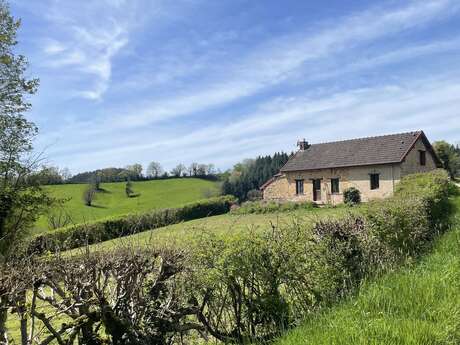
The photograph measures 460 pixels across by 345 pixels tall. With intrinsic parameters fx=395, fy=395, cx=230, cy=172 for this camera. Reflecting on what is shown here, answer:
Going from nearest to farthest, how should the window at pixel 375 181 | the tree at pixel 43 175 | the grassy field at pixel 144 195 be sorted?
the tree at pixel 43 175 < the window at pixel 375 181 < the grassy field at pixel 144 195

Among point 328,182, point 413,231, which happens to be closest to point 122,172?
point 328,182

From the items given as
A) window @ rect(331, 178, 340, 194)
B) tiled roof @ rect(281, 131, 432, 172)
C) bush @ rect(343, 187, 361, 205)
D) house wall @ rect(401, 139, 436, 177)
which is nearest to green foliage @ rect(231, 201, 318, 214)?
window @ rect(331, 178, 340, 194)

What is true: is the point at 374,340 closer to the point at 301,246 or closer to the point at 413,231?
the point at 301,246

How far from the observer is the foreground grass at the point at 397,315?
3826 millimetres

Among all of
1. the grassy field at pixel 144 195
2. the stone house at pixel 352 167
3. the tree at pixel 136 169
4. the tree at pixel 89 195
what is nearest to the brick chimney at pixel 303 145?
the stone house at pixel 352 167

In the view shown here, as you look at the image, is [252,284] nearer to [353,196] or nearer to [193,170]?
[353,196]

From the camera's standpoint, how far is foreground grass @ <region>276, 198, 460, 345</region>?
3.83 metres

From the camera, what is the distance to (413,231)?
342 inches

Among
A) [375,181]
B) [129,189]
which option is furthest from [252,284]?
→ [129,189]

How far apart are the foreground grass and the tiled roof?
26.6 m

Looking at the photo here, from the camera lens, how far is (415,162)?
31750 mm

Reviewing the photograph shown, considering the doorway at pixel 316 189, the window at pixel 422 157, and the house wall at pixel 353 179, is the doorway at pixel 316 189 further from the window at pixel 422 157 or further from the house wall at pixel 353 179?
Result: the window at pixel 422 157

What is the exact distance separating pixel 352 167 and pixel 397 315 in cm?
2977

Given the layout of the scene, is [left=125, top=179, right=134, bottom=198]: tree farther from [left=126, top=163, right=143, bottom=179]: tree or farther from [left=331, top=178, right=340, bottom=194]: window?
[left=331, top=178, right=340, bottom=194]: window
